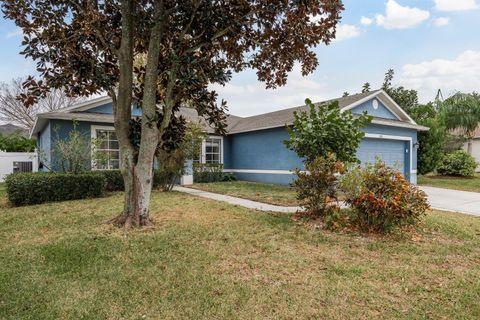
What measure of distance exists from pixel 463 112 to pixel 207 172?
1869cm

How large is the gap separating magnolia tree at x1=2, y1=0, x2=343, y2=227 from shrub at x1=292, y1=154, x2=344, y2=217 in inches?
100

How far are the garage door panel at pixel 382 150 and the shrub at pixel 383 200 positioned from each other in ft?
28.2

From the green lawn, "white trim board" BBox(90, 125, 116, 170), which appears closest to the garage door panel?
the green lawn

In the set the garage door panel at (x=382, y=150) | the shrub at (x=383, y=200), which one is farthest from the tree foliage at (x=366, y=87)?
the shrub at (x=383, y=200)

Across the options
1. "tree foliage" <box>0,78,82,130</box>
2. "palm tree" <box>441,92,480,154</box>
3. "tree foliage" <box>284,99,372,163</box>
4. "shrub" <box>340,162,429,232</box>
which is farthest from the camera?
"tree foliage" <box>0,78,82,130</box>

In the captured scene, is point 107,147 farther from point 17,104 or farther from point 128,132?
point 17,104

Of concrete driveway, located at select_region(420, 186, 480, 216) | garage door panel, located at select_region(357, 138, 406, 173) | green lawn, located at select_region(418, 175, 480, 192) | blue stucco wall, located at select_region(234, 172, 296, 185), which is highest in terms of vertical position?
garage door panel, located at select_region(357, 138, 406, 173)

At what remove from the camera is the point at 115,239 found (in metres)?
5.40

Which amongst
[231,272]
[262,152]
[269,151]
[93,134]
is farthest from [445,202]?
[93,134]

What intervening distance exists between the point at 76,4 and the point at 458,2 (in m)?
12.1

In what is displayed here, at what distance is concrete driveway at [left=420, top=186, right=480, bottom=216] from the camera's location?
9.31 meters

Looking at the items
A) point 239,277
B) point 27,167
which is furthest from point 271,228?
point 27,167

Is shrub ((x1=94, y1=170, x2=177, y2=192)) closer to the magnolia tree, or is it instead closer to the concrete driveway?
the magnolia tree

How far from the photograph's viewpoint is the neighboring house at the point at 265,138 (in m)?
13.1
